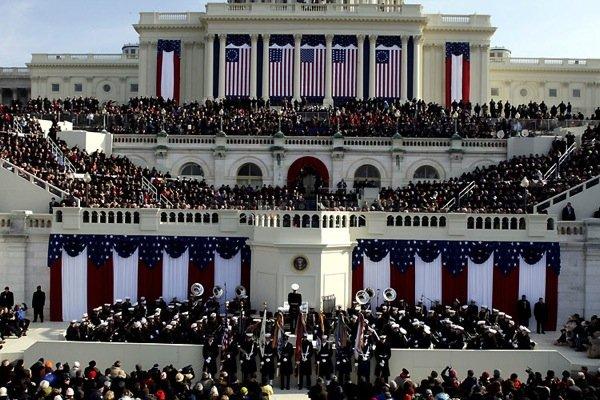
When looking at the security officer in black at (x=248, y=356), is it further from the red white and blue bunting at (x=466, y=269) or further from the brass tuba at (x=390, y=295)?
the red white and blue bunting at (x=466, y=269)

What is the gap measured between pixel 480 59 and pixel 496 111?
15.2 metres

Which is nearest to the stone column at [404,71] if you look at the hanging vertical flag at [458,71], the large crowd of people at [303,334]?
the hanging vertical flag at [458,71]

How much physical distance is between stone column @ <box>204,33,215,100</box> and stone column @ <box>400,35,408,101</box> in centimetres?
1554

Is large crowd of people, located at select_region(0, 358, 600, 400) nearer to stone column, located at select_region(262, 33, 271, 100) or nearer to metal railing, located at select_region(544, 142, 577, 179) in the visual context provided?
metal railing, located at select_region(544, 142, 577, 179)

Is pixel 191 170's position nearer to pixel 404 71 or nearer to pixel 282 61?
pixel 282 61

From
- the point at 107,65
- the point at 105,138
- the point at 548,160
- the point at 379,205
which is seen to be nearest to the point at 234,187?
the point at 105,138

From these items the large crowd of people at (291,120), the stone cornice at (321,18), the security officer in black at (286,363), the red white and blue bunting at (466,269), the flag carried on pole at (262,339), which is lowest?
the security officer in black at (286,363)

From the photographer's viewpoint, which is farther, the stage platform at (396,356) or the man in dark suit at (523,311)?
the man in dark suit at (523,311)

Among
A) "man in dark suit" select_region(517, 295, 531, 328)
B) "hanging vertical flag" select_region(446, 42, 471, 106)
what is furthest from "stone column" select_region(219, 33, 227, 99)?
"man in dark suit" select_region(517, 295, 531, 328)

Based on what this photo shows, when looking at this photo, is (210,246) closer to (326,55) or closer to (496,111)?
(496,111)

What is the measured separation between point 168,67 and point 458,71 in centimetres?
2453

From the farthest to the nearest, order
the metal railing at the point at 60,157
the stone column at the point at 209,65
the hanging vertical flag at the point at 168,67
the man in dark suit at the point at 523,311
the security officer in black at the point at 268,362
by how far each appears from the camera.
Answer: the hanging vertical flag at the point at 168,67, the stone column at the point at 209,65, the metal railing at the point at 60,157, the man in dark suit at the point at 523,311, the security officer in black at the point at 268,362

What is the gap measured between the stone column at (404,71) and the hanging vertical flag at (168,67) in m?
18.9

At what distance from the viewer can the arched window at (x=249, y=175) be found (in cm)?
6216
